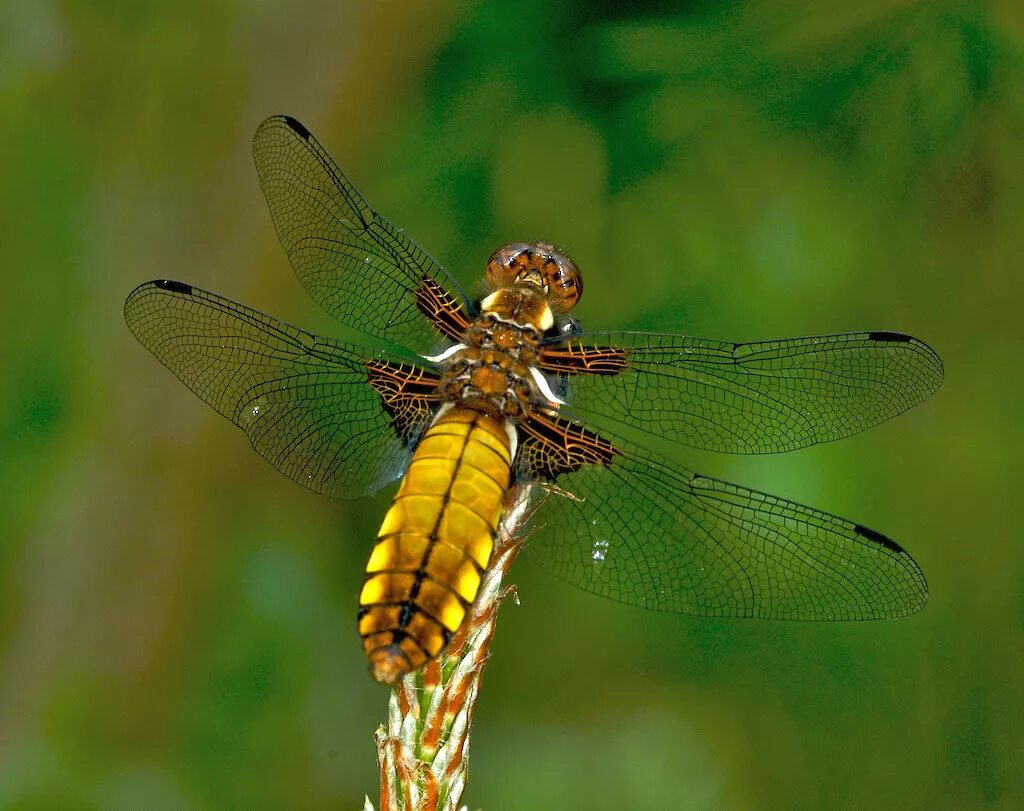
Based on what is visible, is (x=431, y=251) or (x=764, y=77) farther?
(x=431, y=251)

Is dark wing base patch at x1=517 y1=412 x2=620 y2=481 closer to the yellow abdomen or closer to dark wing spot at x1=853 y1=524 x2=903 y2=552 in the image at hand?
the yellow abdomen

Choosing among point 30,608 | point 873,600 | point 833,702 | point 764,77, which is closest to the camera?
point 873,600

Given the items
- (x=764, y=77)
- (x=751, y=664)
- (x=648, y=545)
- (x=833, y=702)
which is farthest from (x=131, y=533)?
(x=764, y=77)

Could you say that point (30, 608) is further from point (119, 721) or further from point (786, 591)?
point (786, 591)

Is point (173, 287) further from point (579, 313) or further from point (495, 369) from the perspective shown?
point (579, 313)

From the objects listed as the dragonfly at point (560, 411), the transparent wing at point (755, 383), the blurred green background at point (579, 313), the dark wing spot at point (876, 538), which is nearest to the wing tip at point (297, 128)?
the dragonfly at point (560, 411)

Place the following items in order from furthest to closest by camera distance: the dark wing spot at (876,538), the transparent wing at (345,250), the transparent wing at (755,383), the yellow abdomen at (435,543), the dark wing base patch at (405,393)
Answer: the transparent wing at (345,250)
the dark wing base patch at (405,393)
the transparent wing at (755,383)
the dark wing spot at (876,538)
the yellow abdomen at (435,543)

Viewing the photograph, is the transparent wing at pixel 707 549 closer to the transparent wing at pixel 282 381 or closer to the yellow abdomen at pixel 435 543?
the yellow abdomen at pixel 435 543
